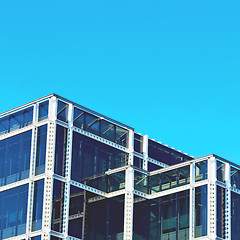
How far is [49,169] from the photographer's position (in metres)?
75.6

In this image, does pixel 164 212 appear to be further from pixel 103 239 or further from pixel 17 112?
pixel 17 112

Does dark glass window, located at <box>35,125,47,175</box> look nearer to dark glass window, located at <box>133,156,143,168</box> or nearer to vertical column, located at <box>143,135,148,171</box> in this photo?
dark glass window, located at <box>133,156,143,168</box>

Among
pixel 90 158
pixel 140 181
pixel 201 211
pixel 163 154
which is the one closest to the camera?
→ pixel 201 211

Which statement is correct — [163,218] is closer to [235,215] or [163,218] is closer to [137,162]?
[235,215]

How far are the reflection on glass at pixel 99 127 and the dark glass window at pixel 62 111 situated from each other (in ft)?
3.31

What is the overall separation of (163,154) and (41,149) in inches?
614

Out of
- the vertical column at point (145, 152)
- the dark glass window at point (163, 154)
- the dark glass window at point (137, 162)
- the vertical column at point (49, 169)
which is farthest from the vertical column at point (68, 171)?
the dark glass window at point (163, 154)

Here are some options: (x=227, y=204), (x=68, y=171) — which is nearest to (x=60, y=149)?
(x=68, y=171)

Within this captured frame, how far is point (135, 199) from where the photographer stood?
3127 inches

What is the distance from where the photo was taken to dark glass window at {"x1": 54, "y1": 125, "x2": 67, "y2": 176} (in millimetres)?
76338

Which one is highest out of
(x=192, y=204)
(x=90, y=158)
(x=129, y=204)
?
(x=90, y=158)

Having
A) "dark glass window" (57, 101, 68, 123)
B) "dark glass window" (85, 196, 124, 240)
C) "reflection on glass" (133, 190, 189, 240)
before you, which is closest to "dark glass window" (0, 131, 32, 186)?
"dark glass window" (57, 101, 68, 123)

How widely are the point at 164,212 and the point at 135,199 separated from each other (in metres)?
2.88

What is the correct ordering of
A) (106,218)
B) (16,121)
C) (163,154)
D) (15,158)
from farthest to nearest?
(163,154) < (16,121) < (106,218) < (15,158)
